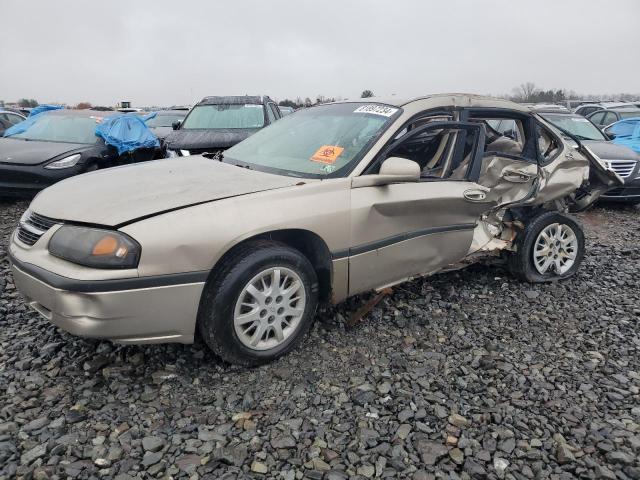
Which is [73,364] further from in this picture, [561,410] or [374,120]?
[561,410]

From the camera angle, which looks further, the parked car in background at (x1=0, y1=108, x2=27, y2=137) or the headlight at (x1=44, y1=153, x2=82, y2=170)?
the parked car in background at (x1=0, y1=108, x2=27, y2=137)

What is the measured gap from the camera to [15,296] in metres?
3.70

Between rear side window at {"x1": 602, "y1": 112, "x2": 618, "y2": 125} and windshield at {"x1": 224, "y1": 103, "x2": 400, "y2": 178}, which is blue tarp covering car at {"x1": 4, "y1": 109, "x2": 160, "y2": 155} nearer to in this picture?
windshield at {"x1": 224, "y1": 103, "x2": 400, "y2": 178}

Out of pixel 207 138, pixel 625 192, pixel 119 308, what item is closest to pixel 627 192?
pixel 625 192

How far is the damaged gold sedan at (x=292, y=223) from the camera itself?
239 centimetres

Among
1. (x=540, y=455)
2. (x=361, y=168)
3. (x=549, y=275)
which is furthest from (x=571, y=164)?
(x=540, y=455)

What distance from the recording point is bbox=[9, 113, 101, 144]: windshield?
7.39 m

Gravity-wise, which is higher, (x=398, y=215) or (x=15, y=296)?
(x=398, y=215)

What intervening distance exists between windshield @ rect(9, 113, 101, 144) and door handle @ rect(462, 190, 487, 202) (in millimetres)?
6142

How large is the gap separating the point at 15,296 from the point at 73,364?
1304 millimetres

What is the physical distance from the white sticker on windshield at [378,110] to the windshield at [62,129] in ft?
17.8

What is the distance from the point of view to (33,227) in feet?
8.93

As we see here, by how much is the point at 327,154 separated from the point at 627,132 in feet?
32.4

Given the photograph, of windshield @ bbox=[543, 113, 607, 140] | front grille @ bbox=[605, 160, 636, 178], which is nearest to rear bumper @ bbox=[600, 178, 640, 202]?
front grille @ bbox=[605, 160, 636, 178]
